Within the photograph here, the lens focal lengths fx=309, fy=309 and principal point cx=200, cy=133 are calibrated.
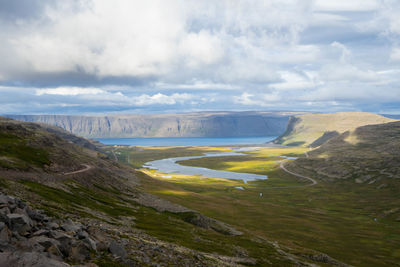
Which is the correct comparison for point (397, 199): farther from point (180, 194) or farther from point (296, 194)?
point (180, 194)

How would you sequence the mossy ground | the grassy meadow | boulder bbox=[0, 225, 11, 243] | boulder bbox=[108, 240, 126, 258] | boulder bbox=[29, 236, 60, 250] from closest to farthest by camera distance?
boulder bbox=[0, 225, 11, 243], boulder bbox=[29, 236, 60, 250], boulder bbox=[108, 240, 126, 258], the grassy meadow, the mossy ground

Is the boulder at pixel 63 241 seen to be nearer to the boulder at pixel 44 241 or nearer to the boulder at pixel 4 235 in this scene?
the boulder at pixel 44 241

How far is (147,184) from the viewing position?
155000 mm

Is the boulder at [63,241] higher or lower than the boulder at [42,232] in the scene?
lower

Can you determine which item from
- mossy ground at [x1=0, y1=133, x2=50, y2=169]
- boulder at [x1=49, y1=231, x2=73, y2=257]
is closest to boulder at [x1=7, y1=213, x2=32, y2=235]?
boulder at [x1=49, y1=231, x2=73, y2=257]

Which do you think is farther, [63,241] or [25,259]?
[63,241]

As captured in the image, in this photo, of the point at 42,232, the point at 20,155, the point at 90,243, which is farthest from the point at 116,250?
the point at 20,155

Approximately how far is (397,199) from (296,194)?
53447mm

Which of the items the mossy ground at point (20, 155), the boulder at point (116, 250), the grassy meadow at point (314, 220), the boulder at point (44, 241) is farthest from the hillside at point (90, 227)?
the grassy meadow at point (314, 220)

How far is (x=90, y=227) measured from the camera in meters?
37.3

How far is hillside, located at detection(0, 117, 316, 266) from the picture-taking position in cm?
2622

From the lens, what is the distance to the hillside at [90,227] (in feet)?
86.0

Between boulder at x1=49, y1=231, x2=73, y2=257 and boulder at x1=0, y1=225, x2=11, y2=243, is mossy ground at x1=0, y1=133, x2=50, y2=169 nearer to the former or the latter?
boulder at x1=49, y1=231, x2=73, y2=257

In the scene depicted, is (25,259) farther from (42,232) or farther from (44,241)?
(42,232)
